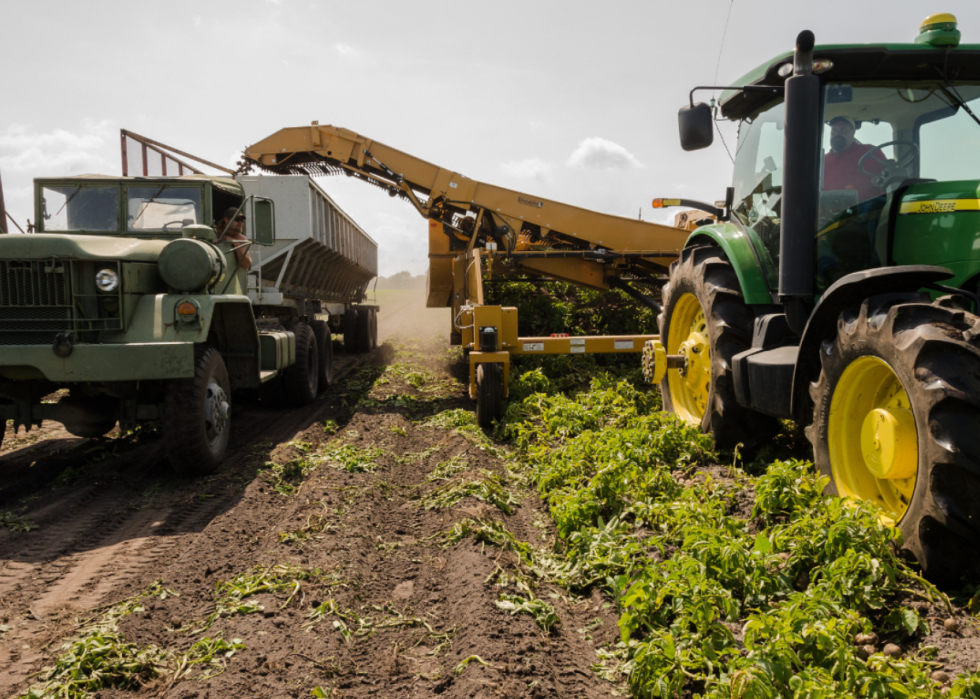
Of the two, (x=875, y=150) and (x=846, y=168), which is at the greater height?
(x=875, y=150)

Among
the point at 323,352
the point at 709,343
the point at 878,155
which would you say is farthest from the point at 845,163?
the point at 323,352

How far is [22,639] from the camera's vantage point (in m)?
2.96

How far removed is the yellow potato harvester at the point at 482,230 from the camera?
9.43 metres

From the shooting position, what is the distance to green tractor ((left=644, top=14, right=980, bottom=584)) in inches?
104

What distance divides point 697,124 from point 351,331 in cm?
1162

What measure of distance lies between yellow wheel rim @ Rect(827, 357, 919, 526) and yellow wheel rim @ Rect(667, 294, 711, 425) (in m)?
1.77

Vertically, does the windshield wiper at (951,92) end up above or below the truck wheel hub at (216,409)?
above

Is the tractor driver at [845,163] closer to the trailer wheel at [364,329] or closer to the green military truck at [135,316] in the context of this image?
the green military truck at [135,316]

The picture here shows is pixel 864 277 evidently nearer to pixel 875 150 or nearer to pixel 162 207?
pixel 875 150

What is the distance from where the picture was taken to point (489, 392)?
6730 mm

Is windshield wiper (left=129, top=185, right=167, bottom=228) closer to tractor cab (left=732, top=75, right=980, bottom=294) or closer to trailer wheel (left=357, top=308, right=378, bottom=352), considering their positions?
tractor cab (left=732, top=75, right=980, bottom=294)

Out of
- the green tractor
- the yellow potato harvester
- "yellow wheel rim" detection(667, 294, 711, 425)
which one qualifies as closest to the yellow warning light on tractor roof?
the green tractor

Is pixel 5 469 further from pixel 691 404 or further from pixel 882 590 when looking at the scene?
pixel 882 590

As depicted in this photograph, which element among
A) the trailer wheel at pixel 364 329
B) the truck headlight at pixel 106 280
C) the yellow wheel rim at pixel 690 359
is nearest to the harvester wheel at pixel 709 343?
the yellow wheel rim at pixel 690 359
